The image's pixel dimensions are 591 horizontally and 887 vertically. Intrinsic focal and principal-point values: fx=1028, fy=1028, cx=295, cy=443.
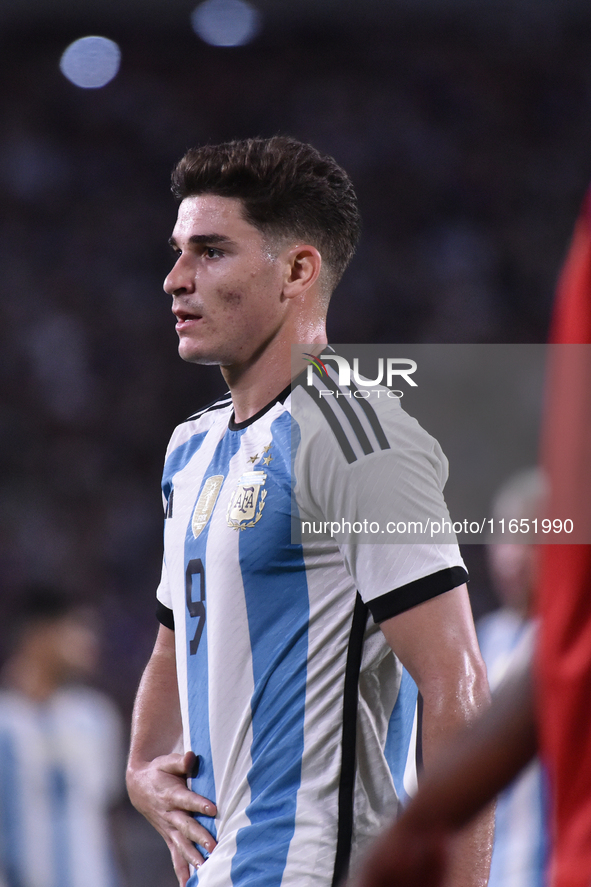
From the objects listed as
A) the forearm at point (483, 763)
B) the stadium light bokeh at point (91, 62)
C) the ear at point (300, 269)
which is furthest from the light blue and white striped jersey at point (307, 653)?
the stadium light bokeh at point (91, 62)

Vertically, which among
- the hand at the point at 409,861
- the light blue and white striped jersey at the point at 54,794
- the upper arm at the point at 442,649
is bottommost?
the light blue and white striped jersey at the point at 54,794

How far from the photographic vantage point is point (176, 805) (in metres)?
1.87

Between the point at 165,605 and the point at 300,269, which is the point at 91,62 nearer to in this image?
the point at 300,269

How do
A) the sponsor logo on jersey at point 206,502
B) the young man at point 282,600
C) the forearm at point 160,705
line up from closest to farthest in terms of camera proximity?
1. the young man at point 282,600
2. the sponsor logo on jersey at point 206,502
3. the forearm at point 160,705

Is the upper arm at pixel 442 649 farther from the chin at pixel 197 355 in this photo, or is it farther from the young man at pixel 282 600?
the chin at pixel 197 355

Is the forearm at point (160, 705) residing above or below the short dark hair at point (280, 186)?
below

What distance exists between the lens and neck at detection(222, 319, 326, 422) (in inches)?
79.7

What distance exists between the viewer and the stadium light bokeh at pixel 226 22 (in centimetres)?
989

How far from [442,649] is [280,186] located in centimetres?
100

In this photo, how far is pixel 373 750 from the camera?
175 cm

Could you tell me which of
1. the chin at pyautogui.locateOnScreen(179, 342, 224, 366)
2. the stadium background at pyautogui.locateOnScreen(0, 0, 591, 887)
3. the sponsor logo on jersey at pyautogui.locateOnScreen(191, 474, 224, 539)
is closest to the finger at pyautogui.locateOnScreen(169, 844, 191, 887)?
the sponsor logo on jersey at pyautogui.locateOnScreen(191, 474, 224, 539)

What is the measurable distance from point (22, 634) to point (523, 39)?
26.6 feet

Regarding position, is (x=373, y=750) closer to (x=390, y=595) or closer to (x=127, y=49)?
(x=390, y=595)

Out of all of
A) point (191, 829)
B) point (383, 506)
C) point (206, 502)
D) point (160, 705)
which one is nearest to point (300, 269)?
point (206, 502)
